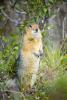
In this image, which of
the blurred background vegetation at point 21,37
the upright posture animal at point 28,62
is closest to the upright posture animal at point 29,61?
the upright posture animal at point 28,62

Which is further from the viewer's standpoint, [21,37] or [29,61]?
[21,37]

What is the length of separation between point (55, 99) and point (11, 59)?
11.2 ft

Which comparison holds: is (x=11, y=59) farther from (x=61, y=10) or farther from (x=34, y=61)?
(x=61, y=10)

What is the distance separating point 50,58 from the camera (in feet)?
14.5

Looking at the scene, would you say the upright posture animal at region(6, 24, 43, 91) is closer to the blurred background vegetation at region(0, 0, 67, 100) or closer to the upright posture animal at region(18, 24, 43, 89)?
the upright posture animal at region(18, 24, 43, 89)

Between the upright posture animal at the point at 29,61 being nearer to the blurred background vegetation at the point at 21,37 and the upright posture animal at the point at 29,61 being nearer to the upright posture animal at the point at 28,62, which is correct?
the upright posture animal at the point at 28,62

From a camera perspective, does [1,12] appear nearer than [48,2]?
Yes

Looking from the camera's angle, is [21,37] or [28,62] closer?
[28,62]

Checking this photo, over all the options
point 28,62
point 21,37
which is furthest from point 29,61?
point 21,37

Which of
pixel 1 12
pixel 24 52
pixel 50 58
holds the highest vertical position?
pixel 1 12

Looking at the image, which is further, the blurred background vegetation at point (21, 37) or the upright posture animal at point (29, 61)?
the blurred background vegetation at point (21, 37)

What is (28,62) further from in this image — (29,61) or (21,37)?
(21,37)

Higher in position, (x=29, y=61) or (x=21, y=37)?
(x=21, y=37)

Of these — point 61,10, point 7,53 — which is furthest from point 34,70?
point 61,10
